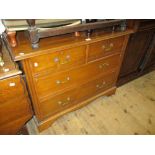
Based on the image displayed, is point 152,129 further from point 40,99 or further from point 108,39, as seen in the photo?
point 40,99

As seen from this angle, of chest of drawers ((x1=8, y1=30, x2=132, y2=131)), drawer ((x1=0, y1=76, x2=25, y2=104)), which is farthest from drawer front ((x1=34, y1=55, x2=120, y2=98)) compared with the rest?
drawer ((x1=0, y1=76, x2=25, y2=104))

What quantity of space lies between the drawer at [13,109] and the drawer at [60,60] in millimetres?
342

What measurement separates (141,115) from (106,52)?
985 mm

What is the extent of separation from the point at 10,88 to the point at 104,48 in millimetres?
916

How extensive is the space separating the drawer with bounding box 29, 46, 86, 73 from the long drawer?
0.34 meters

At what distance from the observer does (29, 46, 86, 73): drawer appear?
1013 mm

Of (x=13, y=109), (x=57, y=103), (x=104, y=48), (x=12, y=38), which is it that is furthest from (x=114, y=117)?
(x=12, y=38)

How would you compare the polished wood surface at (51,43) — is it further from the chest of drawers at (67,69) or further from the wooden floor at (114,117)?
the wooden floor at (114,117)

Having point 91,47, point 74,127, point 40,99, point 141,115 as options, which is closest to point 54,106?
point 40,99

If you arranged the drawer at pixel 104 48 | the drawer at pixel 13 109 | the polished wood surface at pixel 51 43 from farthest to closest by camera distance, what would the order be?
the drawer at pixel 104 48 < the drawer at pixel 13 109 < the polished wood surface at pixel 51 43

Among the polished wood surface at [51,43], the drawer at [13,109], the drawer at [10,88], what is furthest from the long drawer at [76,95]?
the polished wood surface at [51,43]

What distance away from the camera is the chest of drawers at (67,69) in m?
1.02
